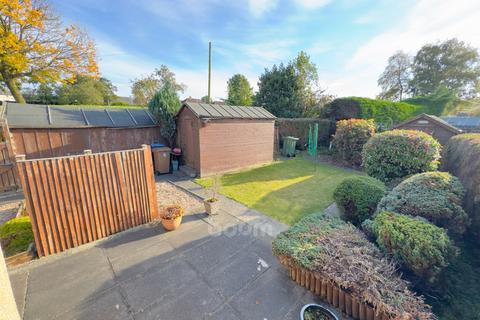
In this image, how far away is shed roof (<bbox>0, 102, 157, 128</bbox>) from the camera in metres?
6.89

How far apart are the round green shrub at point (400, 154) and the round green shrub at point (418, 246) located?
133 inches

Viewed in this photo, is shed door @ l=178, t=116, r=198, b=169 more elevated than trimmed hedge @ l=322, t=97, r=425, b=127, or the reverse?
trimmed hedge @ l=322, t=97, r=425, b=127

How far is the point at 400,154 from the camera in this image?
550 centimetres

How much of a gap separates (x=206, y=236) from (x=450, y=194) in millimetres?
4626

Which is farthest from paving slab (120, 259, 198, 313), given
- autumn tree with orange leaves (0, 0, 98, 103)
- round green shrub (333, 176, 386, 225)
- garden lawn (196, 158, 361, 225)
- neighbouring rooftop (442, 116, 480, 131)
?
autumn tree with orange leaves (0, 0, 98, 103)

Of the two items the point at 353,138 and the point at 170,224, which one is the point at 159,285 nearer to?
the point at 170,224

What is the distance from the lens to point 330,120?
14.8 m

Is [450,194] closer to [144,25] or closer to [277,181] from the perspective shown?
[277,181]

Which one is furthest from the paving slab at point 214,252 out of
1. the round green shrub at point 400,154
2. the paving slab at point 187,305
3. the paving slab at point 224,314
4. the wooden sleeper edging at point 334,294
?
the round green shrub at point 400,154

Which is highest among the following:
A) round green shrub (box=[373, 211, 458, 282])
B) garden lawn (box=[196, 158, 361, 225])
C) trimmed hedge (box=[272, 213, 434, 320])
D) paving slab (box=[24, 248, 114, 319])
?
round green shrub (box=[373, 211, 458, 282])

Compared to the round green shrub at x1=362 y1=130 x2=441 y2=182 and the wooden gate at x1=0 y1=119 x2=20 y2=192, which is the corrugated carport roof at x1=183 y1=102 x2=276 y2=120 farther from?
the wooden gate at x1=0 y1=119 x2=20 y2=192

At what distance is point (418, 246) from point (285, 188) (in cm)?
463

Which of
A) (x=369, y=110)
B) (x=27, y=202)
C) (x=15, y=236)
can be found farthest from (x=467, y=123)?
(x=15, y=236)

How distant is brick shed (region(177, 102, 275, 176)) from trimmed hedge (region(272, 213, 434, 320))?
17.5 ft
